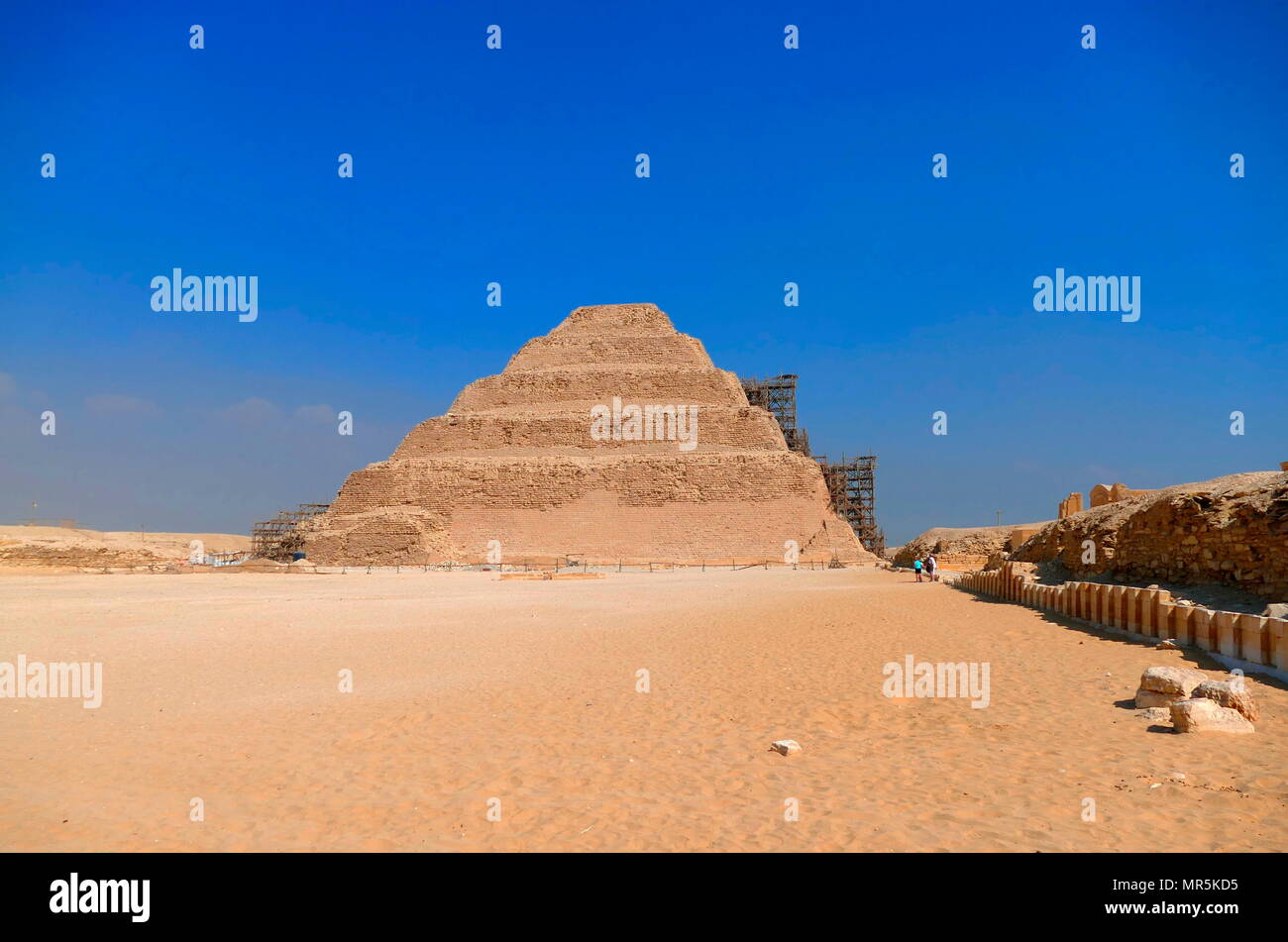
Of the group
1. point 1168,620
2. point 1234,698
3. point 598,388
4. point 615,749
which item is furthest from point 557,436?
point 1234,698

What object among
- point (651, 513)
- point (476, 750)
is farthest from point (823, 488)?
point (476, 750)

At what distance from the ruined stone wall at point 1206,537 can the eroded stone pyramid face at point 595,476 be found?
1003 inches

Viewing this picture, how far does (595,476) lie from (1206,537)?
37859 mm

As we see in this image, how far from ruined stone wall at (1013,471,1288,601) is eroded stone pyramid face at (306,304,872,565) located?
2548cm

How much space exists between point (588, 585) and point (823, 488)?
27.3 m

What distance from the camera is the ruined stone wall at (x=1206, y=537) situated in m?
11.3

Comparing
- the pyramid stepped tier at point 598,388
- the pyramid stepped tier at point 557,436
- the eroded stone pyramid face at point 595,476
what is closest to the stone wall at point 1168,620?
the eroded stone pyramid face at point 595,476

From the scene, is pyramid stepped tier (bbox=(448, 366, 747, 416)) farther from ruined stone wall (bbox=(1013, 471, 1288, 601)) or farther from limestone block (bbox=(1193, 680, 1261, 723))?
limestone block (bbox=(1193, 680, 1261, 723))

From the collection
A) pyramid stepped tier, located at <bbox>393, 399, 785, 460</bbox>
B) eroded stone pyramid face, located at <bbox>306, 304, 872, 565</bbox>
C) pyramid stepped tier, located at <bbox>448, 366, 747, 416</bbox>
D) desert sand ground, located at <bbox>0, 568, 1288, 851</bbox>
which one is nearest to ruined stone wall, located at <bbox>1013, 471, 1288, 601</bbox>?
desert sand ground, located at <bbox>0, 568, 1288, 851</bbox>

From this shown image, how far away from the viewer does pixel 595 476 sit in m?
48.7

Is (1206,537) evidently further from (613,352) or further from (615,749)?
(613,352)

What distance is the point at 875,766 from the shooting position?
17.7 feet

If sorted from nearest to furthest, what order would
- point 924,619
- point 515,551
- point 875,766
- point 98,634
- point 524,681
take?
point 875,766
point 524,681
point 98,634
point 924,619
point 515,551
